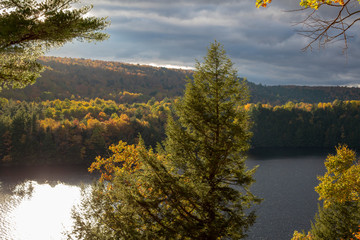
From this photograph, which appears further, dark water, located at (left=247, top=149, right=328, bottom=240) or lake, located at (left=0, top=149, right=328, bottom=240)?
dark water, located at (left=247, top=149, right=328, bottom=240)

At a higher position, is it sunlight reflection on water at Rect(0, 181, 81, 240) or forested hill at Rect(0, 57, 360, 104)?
forested hill at Rect(0, 57, 360, 104)

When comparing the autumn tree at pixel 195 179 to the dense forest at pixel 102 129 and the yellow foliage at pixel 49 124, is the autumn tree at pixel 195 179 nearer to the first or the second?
the dense forest at pixel 102 129

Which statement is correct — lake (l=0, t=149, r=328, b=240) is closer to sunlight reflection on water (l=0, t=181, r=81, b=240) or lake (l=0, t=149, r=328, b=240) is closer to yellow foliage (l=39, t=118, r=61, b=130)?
sunlight reflection on water (l=0, t=181, r=81, b=240)

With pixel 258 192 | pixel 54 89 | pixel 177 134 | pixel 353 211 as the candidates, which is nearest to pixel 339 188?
pixel 177 134

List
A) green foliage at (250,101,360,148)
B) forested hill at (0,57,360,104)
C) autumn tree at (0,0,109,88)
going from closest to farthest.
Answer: autumn tree at (0,0,109,88) < green foliage at (250,101,360,148) < forested hill at (0,57,360,104)

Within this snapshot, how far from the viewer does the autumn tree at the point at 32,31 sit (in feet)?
23.5

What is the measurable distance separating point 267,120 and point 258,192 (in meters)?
75.4

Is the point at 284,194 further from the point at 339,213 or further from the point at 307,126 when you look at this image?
the point at 307,126

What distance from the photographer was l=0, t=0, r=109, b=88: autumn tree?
7160 mm

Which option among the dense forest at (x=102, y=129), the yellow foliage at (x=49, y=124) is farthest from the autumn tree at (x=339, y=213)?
the yellow foliage at (x=49, y=124)

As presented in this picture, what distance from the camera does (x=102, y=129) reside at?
72250 millimetres

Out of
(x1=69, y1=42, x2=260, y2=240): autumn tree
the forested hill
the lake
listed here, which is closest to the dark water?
the lake

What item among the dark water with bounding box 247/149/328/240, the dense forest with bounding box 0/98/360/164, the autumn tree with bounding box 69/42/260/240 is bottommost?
the dark water with bounding box 247/149/328/240

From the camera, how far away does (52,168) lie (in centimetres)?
6156
